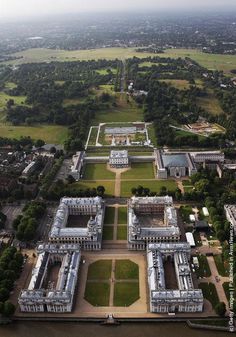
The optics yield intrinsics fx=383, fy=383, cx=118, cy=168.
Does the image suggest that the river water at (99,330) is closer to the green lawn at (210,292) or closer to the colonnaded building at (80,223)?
the green lawn at (210,292)

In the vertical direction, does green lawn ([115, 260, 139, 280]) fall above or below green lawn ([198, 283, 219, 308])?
below

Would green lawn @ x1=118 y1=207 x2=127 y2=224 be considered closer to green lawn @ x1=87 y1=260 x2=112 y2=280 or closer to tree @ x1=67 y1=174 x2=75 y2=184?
green lawn @ x1=87 y1=260 x2=112 y2=280

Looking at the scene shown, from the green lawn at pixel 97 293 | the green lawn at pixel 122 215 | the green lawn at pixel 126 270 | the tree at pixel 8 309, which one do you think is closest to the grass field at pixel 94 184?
the green lawn at pixel 122 215

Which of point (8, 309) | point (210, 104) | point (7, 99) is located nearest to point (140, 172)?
point (8, 309)

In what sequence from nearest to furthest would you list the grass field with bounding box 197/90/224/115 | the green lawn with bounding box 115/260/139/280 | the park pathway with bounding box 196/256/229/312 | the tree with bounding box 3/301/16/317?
the tree with bounding box 3/301/16/317 < the park pathway with bounding box 196/256/229/312 < the green lawn with bounding box 115/260/139/280 < the grass field with bounding box 197/90/224/115

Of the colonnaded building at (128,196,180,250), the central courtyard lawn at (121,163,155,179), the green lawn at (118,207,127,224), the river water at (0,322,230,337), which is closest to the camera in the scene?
the river water at (0,322,230,337)

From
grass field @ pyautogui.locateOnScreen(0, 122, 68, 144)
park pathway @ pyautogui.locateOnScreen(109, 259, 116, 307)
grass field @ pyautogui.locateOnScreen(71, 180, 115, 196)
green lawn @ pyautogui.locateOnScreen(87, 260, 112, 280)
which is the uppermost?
park pathway @ pyautogui.locateOnScreen(109, 259, 116, 307)

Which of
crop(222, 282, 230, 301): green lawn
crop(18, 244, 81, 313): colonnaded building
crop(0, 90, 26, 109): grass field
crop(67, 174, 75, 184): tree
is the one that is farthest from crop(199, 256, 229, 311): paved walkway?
crop(0, 90, 26, 109): grass field
